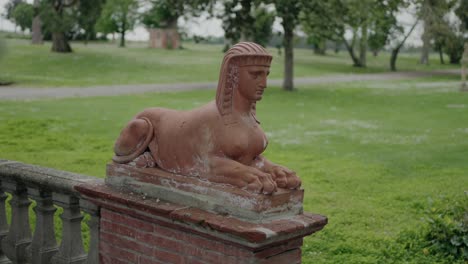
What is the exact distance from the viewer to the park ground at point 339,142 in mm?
7605

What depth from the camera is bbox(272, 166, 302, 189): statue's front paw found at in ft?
12.1

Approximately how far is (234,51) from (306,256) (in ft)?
12.0

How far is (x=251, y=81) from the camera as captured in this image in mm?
3730

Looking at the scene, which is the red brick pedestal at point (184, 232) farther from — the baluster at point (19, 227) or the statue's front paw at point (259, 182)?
the baluster at point (19, 227)

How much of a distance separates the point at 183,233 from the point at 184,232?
14 millimetres

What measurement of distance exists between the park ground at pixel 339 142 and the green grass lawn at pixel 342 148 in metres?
0.02

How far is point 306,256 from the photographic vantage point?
674cm

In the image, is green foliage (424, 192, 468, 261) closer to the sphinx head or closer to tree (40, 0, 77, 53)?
the sphinx head

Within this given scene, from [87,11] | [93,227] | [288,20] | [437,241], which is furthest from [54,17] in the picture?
[93,227]

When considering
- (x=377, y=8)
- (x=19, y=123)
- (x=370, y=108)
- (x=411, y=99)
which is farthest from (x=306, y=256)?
(x=377, y=8)

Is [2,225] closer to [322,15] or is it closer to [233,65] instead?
[233,65]

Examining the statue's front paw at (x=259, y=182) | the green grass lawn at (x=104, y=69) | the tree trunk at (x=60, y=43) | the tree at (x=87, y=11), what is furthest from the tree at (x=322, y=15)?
the statue's front paw at (x=259, y=182)

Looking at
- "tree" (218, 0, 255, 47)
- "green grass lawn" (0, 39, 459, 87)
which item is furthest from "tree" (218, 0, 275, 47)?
"green grass lawn" (0, 39, 459, 87)

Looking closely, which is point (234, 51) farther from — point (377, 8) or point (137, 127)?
point (377, 8)
